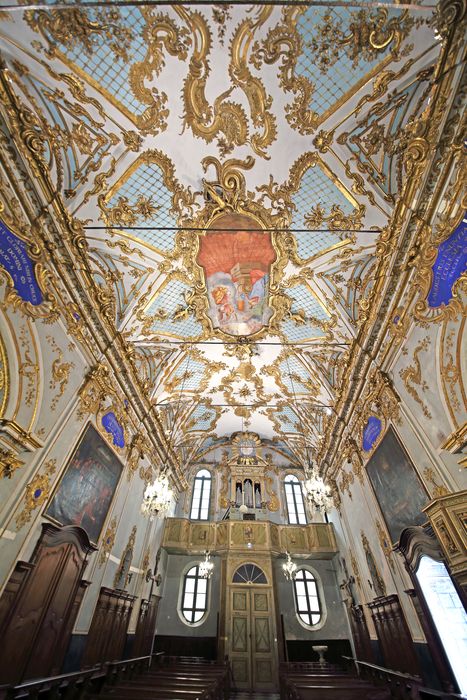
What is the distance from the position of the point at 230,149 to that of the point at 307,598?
1790 cm

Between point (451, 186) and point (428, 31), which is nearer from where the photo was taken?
point (428, 31)

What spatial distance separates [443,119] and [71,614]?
471 inches

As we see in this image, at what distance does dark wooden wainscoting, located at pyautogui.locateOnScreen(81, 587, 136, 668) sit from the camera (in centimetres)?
771

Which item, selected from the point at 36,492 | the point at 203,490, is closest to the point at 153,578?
the point at 203,490

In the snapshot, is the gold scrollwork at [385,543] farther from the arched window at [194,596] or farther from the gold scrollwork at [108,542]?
the arched window at [194,596]

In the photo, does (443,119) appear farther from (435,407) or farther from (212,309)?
(212,309)

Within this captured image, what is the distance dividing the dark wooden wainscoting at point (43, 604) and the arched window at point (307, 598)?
36.6ft

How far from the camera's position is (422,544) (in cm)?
636

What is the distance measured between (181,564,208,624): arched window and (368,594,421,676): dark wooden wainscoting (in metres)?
8.26

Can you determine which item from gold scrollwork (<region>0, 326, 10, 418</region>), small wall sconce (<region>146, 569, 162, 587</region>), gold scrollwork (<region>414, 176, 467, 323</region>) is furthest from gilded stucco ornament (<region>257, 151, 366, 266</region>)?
small wall sconce (<region>146, 569, 162, 587</region>)

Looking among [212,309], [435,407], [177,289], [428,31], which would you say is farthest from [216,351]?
[428,31]

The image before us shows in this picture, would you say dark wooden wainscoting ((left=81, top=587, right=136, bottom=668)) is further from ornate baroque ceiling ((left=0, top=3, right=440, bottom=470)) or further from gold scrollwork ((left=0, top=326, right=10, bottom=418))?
ornate baroque ceiling ((left=0, top=3, right=440, bottom=470))

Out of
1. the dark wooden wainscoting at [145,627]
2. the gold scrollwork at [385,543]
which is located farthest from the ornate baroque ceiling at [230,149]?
the dark wooden wainscoting at [145,627]

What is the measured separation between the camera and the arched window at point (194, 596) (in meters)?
13.9
